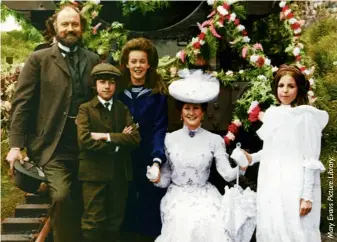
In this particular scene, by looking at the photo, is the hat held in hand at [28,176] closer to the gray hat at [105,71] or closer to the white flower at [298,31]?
the gray hat at [105,71]

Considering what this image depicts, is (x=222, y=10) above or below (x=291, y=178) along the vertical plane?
above

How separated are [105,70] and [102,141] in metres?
0.66

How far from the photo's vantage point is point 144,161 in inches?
216

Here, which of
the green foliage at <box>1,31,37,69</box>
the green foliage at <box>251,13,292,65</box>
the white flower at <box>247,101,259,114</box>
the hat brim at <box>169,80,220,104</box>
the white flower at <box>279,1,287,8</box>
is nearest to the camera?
the hat brim at <box>169,80,220,104</box>

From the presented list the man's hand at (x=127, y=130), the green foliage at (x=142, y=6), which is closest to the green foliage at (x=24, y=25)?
the green foliage at (x=142, y=6)

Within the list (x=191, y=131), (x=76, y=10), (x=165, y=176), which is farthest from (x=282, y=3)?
(x=165, y=176)

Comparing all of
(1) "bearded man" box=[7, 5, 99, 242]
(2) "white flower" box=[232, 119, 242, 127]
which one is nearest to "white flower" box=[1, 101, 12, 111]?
(1) "bearded man" box=[7, 5, 99, 242]

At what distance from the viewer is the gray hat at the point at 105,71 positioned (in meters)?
5.26

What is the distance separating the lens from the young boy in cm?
527

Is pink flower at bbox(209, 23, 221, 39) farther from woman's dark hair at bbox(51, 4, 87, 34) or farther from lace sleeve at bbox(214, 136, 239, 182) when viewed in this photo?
woman's dark hair at bbox(51, 4, 87, 34)

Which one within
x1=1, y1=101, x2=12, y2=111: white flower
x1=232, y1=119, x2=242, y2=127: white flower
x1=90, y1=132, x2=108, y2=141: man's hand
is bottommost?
x1=90, y1=132, x2=108, y2=141: man's hand

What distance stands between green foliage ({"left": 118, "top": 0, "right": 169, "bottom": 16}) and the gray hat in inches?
38.5

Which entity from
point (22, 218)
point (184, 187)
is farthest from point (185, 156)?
point (22, 218)

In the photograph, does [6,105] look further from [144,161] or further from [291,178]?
[291,178]
